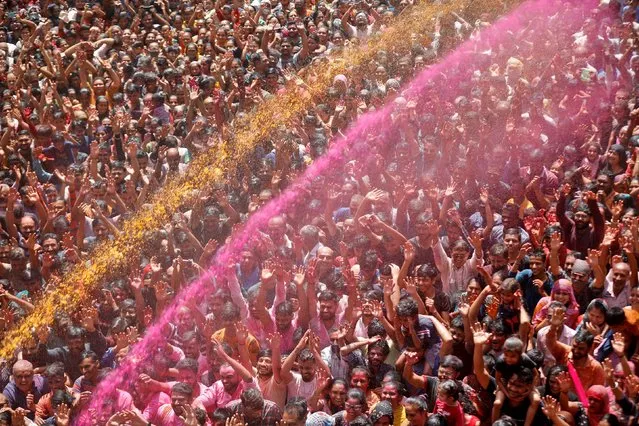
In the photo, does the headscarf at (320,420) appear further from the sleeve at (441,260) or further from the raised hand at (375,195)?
the raised hand at (375,195)

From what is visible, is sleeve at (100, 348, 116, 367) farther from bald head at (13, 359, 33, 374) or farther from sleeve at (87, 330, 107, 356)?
bald head at (13, 359, 33, 374)

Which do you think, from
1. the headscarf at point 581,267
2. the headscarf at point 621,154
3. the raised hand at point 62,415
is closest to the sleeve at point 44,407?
the raised hand at point 62,415

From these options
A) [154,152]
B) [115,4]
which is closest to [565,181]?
[154,152]

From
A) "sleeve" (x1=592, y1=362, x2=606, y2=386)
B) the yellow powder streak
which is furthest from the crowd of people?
the yellow powder streak

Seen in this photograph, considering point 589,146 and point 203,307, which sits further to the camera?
point 589,146

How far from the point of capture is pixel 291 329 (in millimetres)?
9250

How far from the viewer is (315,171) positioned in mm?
11836

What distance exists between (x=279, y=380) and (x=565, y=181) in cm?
391

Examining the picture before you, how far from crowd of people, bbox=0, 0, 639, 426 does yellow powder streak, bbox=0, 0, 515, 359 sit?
5.5 inches

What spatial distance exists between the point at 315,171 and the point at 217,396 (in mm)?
3797

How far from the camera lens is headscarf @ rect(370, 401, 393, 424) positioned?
7.71 meters

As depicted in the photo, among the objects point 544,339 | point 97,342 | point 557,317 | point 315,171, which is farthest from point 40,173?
point 557,317

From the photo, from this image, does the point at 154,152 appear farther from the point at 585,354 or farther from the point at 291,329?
the point at 585,354

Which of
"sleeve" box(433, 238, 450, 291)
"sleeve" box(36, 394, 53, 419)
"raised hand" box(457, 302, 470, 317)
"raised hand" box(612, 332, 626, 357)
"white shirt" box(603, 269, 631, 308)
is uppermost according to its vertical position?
"sleeve" box(36, 394, 53, 419)
